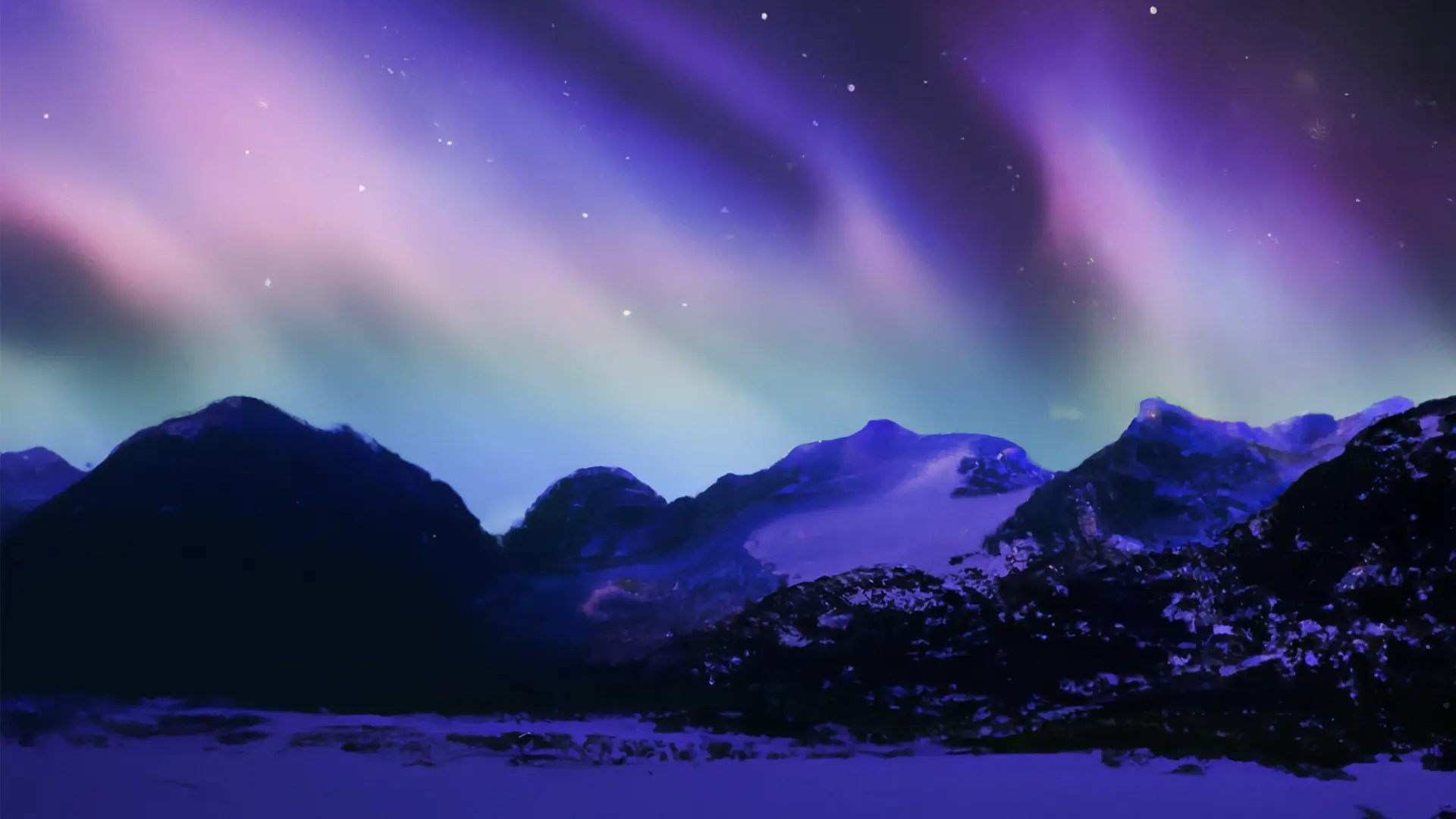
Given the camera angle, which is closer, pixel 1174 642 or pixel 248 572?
pixel 1174 642

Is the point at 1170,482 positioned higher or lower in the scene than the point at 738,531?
higher

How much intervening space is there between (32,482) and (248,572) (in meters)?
0.63

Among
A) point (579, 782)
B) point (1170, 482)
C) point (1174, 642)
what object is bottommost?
point (579, 782)

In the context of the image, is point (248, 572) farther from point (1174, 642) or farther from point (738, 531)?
point (1174, 642)

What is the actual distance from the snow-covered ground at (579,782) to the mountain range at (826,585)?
0.06 metres

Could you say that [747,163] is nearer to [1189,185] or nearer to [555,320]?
[555,320]

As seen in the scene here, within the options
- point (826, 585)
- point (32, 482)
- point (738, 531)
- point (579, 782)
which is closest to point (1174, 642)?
point (826, 585)

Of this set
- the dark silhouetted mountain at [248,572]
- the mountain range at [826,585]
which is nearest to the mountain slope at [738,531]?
the mountain range at [826,585]

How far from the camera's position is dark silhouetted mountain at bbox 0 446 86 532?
224cm

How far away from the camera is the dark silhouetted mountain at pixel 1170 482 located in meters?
2.09

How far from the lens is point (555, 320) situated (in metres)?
2.24

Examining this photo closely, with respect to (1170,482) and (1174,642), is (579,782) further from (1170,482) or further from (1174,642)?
(1170,482)

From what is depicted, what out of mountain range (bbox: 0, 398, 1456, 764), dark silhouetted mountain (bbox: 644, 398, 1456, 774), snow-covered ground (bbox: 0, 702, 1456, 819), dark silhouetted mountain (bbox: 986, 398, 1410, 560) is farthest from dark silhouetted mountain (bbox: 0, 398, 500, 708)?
dark silhouetted mountain (bbox: 986, 398, 1410, 560)

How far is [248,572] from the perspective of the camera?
2170 mm
